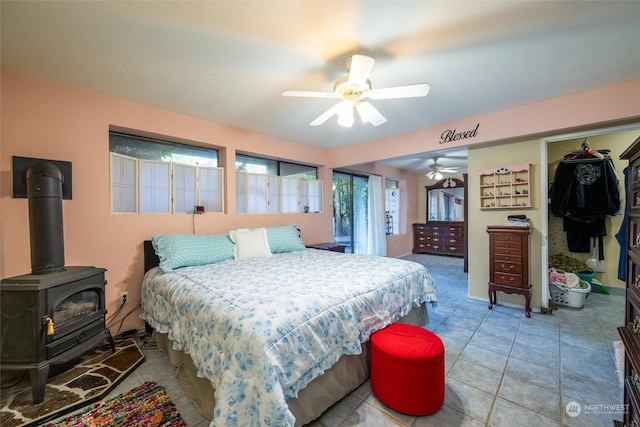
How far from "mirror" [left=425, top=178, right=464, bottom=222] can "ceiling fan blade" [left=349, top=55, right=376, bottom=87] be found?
18.1 feet

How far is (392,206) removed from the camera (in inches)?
254

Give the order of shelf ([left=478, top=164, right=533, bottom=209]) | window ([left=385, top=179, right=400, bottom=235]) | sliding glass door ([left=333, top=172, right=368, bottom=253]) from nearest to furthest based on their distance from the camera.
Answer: shelf ([left=478, top=164, right=533, bottom=209]) → sliding glass door ([left=333, top=172, right=368, bottom=253]) → window ([left=385, top=179, right=400, bottom=235])

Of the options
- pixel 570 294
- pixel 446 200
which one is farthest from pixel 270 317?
pixel 446 200

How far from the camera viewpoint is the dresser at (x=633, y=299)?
3.26ft

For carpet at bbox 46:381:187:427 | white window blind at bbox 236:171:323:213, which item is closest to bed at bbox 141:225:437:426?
carpet at bbox 46:381:187:427

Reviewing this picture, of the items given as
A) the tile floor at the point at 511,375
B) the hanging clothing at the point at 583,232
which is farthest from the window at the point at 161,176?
the hanging clothing at the point at 583,232

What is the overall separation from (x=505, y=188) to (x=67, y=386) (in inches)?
184

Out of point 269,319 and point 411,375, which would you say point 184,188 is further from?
point 411,375

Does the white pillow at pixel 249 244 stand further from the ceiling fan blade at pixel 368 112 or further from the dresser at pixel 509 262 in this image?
the dresser at pixel 509 262

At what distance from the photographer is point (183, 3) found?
4.44 ft

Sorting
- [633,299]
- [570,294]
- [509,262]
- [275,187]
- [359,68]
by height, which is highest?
[359,68]

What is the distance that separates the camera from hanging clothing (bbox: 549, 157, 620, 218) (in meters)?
3.08

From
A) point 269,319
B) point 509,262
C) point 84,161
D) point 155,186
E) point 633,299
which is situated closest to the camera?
point 633,299

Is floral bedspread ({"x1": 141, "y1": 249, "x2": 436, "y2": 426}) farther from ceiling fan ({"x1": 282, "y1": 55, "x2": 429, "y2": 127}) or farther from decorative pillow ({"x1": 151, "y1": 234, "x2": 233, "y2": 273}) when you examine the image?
ceiling fan ({"x1": 282, "y1": 55, "x2": 429, "y2": 127})
